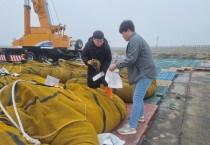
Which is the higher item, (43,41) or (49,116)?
(43,41)

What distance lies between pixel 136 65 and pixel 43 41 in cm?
1080

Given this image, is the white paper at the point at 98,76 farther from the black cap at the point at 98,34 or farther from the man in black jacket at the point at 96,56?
the black cap at the point at 98,34

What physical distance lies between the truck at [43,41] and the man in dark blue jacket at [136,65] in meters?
10.6

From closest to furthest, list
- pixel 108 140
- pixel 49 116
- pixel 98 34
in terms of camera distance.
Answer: pixel 49 116 < pixel 108 140 < pixel 98 34

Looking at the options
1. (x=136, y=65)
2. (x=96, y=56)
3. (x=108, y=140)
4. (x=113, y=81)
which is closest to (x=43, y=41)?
(x=96, y=56)

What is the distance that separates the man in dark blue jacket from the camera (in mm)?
3197

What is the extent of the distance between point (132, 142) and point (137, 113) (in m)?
0.44

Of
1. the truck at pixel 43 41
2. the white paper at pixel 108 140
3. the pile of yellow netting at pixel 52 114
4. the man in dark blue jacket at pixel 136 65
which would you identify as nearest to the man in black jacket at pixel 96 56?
the man in dark blue jacket at pixel 136 65

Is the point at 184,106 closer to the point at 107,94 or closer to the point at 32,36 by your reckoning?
the point at 107,94

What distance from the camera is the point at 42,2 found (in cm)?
1439

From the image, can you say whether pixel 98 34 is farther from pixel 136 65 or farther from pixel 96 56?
pixel 136 65

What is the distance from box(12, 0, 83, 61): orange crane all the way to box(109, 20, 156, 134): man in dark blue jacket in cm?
1062

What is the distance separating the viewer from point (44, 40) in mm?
13297

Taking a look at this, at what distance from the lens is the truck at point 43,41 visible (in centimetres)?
1338
